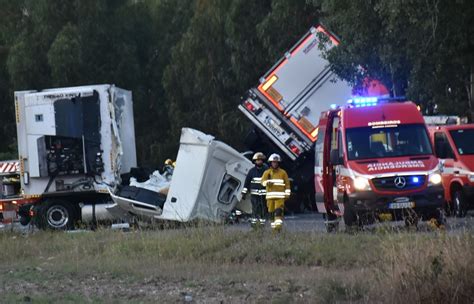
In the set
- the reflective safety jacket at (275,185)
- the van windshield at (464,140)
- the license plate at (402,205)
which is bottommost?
the license plate at (402,205)

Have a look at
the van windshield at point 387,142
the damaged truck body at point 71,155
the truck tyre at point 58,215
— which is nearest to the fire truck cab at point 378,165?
the van windshield at point 387,142

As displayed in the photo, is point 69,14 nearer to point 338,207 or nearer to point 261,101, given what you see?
point 261,101

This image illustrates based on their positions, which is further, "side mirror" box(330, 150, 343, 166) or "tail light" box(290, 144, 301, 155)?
"tail light" box(290, 144, 301, 155)

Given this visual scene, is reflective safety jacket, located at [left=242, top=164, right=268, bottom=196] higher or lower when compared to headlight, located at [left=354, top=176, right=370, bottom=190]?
higher

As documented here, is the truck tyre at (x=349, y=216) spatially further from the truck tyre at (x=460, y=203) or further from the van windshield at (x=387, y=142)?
the truck tyre at (x=460, y=203)

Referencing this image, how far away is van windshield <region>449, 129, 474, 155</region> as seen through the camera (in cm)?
2259

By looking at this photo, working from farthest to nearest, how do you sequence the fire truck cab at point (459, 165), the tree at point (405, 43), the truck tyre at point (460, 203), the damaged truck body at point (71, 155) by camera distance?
the damaged truck body at point (71, 155) < the truck tyre at point (460, 203) < the fire truck cab at point (459, 165) < the tree at point (405, 43)

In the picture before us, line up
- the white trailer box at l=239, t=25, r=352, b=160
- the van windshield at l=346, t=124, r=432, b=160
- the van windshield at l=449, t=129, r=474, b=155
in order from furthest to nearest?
the white trailer box at l=239, t=25, r=352, b=160
the van windshield at l=449, t=129, r=474, b=155
the van windshield at l=346, t=124, r=432, b=160

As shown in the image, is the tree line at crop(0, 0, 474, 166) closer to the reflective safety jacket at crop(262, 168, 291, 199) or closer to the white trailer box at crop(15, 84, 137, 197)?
the reflective safety jacket at crop(262, 168, 291, 199)

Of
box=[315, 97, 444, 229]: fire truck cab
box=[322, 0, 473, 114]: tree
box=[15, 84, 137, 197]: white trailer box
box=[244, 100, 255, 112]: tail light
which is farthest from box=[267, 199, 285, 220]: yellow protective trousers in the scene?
box=[244, 100, 255, 112]: tail light

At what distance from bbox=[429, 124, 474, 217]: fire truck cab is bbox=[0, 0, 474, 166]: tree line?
1.51m

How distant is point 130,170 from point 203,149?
12.8ft

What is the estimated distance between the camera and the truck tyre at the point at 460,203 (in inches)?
885

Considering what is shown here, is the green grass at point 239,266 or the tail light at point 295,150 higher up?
the tail light at point 295,150
